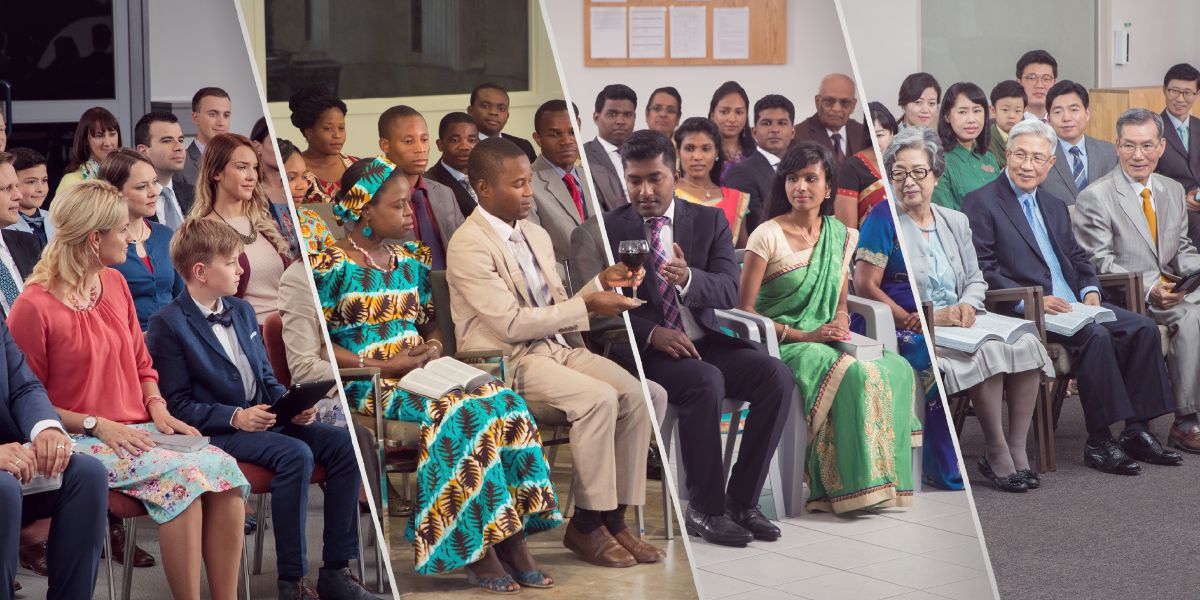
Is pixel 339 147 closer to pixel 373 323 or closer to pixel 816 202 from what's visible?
pixel 373 323

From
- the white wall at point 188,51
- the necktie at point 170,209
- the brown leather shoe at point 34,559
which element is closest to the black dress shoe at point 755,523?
the brown leather shoe at point 34,559

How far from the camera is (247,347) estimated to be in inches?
111

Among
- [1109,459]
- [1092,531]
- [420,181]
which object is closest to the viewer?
[420,181]

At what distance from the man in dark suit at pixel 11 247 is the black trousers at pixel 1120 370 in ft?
10.0

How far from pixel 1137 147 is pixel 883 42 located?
2499 mm

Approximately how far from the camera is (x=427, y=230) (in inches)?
78.2

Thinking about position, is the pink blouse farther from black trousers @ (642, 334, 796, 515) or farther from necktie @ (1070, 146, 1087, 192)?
necktie @ (1070, 146, 1087, 192)

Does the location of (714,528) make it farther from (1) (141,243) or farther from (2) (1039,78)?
(2) (1039,78)

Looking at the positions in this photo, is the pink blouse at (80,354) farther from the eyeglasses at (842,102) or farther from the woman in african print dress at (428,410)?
the eyeglasses at (842,102)

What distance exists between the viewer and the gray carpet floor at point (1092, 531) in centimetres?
302

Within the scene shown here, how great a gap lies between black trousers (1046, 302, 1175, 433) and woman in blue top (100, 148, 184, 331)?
2.75 meters

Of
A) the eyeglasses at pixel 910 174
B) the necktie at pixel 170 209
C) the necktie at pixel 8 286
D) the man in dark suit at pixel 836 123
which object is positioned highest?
the man in dark suit at pixel 836 123

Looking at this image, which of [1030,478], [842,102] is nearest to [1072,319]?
[1030,478]

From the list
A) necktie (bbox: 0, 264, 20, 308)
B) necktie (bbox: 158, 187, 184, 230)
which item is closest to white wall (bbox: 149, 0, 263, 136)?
necktie (bbox: 158, 187, 184, 230)
